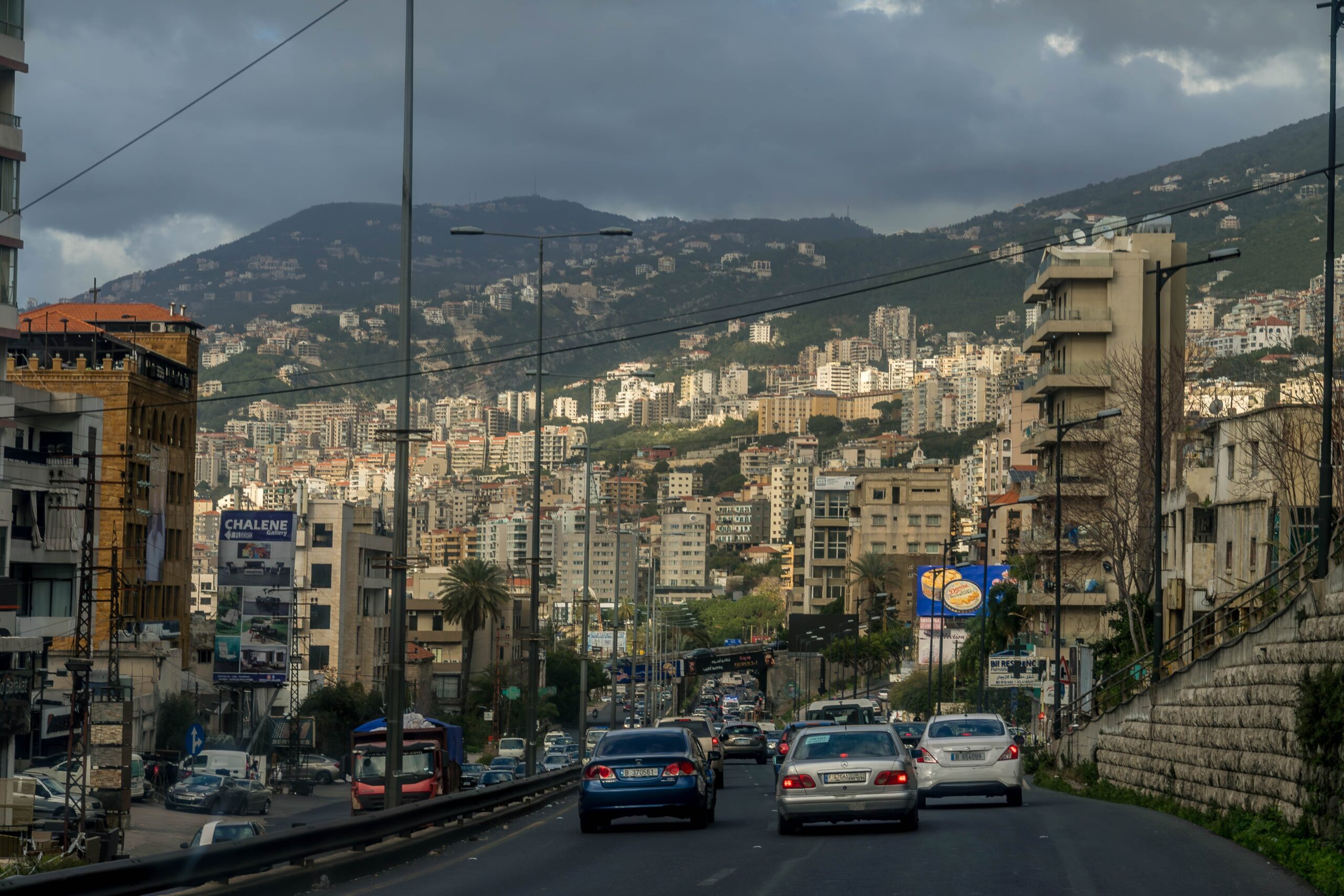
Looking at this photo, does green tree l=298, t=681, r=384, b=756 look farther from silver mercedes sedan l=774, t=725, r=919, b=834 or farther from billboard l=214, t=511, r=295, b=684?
silver mercedes sedan l=774, t=725, r=919, b=834

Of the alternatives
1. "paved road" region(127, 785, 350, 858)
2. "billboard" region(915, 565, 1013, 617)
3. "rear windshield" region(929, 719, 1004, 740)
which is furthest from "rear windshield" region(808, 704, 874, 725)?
"billboard" region(915, 565, 1013, 617)

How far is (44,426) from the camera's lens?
224ft

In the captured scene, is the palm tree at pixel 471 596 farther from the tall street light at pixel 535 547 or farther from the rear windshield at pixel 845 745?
the rear windshield at pixel 845 745

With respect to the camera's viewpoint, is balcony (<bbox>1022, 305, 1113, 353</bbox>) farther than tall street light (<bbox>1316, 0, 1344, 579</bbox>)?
Yes

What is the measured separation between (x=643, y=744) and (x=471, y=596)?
86.8 m

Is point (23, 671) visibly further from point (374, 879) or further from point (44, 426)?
point (374, 879)

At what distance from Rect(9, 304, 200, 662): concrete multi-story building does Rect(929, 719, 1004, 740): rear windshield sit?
165 feet

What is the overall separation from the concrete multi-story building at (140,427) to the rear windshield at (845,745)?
179ft

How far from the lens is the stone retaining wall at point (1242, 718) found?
67.4 ft

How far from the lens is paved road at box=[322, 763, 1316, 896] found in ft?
50.9

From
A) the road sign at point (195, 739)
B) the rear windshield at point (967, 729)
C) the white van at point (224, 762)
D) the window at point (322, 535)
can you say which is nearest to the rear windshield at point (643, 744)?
the rear windshield at point (967, 729)

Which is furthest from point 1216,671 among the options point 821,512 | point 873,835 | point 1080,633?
point 821,512

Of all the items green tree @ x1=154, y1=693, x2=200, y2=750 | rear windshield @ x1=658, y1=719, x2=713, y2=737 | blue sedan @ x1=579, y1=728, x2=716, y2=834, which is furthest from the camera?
green tree @ x1=154, y1=693, x2=200, y2=750

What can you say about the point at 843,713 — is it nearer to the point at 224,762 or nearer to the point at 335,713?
the point at 224,762
